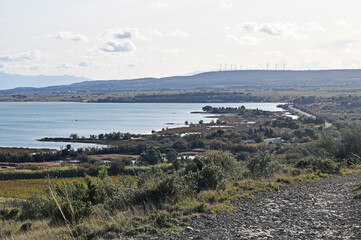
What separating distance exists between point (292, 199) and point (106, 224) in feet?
16.6

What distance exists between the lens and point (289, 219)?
886 cm

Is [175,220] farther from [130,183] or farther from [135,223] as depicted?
[130,183]

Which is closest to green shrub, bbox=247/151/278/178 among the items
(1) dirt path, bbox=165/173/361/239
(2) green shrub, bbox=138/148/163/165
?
(1) dirt path, bbox=165/173/361/239

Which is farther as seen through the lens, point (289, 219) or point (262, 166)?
point (262, 166)

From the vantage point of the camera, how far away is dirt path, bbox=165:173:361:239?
25.5 ft

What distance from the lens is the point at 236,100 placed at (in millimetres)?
198625

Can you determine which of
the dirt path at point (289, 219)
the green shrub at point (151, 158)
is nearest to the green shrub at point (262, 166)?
the dirt path at point (289, 219)

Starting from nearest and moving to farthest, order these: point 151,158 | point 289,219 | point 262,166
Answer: point 289,219 < point 262,166 < point 151,158

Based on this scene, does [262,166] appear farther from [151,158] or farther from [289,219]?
[151,158]

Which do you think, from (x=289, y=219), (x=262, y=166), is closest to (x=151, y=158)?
(x=262, y=166)

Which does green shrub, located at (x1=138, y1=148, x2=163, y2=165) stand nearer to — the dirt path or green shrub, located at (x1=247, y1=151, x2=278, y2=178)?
green shrub, located at (x1=247, y1=151, x2=278, y2=178)

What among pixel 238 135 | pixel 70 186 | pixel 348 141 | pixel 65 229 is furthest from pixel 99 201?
pixel 238 135

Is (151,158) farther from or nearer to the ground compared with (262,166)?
nearer to the ground

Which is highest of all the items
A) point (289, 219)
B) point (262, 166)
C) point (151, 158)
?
point (289, 219)
